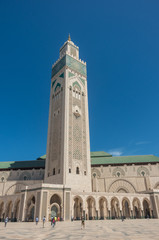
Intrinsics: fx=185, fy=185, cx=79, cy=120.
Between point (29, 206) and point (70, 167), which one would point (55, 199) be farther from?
point (70, 167)

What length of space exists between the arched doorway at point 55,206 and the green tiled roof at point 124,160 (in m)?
13.9

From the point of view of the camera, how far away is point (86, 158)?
29.1 metres

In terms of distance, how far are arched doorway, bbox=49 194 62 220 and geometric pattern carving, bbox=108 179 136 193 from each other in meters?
12.5

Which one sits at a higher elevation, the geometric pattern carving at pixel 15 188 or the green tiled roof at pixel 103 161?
the green tiled roof at pixel 103 161

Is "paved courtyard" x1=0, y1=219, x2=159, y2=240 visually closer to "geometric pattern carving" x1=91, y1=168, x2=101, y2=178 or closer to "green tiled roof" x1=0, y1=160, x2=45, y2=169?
"geometric pattern carving" x1=91, y1=168, x2=101, y2=178

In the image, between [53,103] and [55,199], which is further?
[53,103]

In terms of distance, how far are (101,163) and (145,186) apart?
856cm

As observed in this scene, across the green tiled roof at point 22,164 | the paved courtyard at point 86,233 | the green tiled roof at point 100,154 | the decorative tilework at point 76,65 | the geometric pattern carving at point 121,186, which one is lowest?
the paved courtyard at point 86,233

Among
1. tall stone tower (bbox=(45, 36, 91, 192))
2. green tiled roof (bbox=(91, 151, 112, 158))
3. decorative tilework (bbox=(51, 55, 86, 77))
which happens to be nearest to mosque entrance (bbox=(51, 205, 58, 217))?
tall stone tower (bbox=(45, 36, 91, 192))

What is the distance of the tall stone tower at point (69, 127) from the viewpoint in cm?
2624

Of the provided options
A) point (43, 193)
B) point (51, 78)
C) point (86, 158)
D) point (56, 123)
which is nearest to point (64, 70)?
point (51, 78)

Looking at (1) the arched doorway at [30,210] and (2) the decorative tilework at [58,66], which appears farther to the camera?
(2) the decorative tilework at [58,66]

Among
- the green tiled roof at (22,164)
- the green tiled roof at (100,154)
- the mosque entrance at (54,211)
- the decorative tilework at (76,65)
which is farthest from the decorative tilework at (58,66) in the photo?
the mosque entrance at (54,211)

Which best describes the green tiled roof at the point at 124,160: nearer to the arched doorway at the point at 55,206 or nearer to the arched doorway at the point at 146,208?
the arched doorway at the point at 146,208
